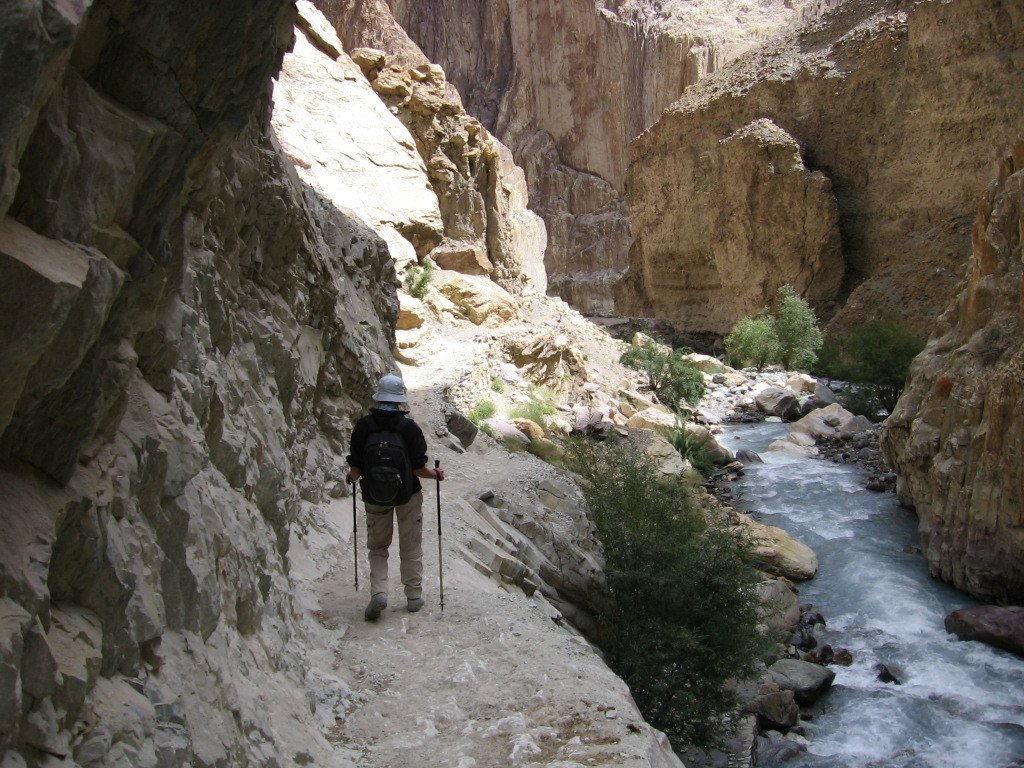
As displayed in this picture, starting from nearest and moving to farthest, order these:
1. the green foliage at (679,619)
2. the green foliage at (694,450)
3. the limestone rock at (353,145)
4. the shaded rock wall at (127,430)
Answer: the shaded rock wall at (127,430), the green foliage at (679,619), the green foliage at (694,450), the limestone rock at (353,145)

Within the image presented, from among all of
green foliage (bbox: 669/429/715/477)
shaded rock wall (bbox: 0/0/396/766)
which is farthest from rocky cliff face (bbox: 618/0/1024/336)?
shaded rock wall (bbox: 0/0/396/766)

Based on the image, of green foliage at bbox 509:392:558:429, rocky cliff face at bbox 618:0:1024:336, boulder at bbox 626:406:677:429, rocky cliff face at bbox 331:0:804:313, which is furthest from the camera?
rocky cliff face at bbox 331:0:804:313

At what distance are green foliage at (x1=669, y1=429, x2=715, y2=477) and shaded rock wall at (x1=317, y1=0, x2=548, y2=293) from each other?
330 inches

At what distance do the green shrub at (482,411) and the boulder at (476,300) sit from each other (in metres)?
6.46

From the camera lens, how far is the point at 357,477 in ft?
17.6

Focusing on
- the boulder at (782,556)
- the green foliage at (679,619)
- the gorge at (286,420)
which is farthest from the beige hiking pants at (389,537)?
the boulder at (782,556)

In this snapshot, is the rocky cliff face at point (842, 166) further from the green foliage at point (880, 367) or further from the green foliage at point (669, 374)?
the green foliage at point (669, 374)

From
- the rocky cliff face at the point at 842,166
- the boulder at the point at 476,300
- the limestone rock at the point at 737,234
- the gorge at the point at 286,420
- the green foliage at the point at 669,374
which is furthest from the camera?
the limestone rock at the point at 737,234

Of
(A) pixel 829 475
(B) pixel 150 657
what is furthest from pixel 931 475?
(B) pixel 150 657

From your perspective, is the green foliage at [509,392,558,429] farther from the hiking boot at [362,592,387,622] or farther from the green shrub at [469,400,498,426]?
the hiking boot at [362,592,387,622]

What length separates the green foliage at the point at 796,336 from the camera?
32.1 metres

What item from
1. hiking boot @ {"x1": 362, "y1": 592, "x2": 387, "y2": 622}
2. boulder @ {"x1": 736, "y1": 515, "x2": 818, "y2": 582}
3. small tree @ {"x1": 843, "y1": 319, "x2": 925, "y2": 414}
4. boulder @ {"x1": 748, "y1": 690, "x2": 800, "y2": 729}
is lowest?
boulder @ {"x1": 748, "y1": 690, "x2": 800, "y2": 729}

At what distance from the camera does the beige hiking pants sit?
537cm

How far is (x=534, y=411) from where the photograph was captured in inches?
649
